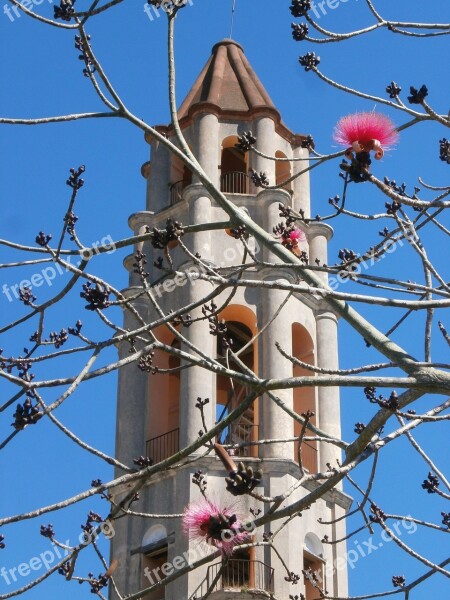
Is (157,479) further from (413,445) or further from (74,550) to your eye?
(74,550)

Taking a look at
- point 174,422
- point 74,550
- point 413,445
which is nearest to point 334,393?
point 174,422

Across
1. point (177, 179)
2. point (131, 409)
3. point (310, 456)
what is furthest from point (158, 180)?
point (310, 456)

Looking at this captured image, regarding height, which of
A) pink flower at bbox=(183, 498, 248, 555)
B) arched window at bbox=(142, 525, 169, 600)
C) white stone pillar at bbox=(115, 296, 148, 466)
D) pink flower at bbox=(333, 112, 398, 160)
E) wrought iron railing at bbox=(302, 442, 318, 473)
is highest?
white stone pillar at bbox=(115, 296, 148, 466)

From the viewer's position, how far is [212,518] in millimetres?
7551

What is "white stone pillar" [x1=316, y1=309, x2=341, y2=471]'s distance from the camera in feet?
95.8

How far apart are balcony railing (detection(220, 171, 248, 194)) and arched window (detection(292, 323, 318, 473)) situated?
3.76 metres

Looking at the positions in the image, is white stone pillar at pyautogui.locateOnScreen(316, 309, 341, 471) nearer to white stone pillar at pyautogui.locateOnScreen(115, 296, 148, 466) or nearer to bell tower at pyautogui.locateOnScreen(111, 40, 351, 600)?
bell tower at pyautogui.locateOnScreen(111, 40, 351, 600)

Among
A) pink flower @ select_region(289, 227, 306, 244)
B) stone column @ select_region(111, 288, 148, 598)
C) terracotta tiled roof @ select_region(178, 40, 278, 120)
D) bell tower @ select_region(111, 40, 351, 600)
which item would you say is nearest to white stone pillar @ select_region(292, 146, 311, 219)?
bell tower @ select_region(111, 40, 351, 600)

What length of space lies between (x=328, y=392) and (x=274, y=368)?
1.82m

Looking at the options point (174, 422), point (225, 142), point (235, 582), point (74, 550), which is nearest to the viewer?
point (74, 550)

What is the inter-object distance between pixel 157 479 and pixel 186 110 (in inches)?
399

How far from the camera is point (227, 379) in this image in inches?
1215

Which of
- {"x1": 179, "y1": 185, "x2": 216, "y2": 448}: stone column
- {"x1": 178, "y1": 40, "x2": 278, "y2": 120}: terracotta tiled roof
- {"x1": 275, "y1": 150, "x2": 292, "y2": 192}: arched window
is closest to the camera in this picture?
{"x1": 179, "y1": 185, "x2": 216, "y2": 448}: stone column

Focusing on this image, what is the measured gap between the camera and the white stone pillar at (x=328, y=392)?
95.8 ft
